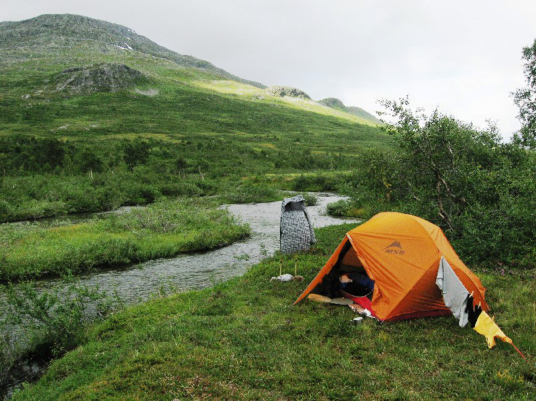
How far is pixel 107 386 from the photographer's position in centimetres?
736

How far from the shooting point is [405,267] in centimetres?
1080

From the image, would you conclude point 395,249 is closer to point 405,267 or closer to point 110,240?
point 405,267

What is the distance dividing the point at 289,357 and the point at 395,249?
16.7ft

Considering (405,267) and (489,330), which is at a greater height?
(405,267)

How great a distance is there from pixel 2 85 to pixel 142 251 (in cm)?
17029

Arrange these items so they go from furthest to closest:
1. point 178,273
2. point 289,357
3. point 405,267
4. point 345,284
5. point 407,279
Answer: point 178,273 < point 345,284 < point 405,267 < point 407,279 < point 289,357

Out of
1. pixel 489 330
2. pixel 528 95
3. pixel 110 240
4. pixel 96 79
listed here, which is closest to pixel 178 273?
pixel 110 240

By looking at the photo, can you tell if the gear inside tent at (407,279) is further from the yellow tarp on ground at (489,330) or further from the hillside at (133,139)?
the hillside at (133,139)

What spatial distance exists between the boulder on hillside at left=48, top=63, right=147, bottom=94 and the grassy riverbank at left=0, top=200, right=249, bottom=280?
148312 millimetres

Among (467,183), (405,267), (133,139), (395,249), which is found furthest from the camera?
(133,139)

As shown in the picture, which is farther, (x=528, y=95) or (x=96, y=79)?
(x=96, y=79)

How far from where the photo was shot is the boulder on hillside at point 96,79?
154 m

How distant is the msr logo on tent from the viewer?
11.2m

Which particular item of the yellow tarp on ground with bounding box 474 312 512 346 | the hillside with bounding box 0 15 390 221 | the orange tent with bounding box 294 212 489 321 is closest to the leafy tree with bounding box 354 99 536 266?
the hillside with bounding box 0 15 390 221
